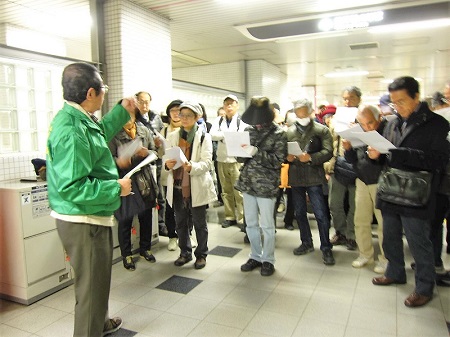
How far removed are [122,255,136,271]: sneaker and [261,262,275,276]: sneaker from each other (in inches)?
50.0

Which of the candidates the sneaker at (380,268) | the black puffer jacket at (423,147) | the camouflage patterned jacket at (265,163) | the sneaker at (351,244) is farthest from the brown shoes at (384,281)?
the camouflage patterned jacket at (265,163)

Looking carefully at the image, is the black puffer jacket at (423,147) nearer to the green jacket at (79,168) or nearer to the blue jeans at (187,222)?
the blue jeans at (187,222)

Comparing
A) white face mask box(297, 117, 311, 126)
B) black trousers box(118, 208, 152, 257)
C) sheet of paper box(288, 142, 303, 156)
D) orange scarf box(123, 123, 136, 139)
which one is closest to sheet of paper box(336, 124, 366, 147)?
sheet of paper box(288, 142, 303, 156)

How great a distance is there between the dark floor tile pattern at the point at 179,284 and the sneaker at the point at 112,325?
2.07 feet

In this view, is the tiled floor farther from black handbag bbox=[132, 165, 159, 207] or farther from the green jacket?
the green jacket

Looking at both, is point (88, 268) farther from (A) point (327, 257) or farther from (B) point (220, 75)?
(B) point (220, 75)

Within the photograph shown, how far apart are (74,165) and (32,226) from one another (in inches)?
58.1

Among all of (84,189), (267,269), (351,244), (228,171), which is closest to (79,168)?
(84,189)

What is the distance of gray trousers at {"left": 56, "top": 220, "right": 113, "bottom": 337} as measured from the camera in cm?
194

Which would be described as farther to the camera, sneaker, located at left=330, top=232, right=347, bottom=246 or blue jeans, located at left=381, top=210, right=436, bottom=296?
sneaker, located at left=330, top=232, right=347, bottom=246

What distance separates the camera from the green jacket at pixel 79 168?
5.82 ft

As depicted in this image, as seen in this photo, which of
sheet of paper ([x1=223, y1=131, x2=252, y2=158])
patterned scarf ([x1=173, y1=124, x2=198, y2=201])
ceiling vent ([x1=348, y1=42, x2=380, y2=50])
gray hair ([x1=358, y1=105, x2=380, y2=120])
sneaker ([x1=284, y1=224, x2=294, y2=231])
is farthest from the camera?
ceiling vent ([x1=348, y1=42, x2=380, y2=50])

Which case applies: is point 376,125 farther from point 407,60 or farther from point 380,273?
point 407,60

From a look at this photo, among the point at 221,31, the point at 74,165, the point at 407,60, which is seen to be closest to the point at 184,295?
the point at 74,165
